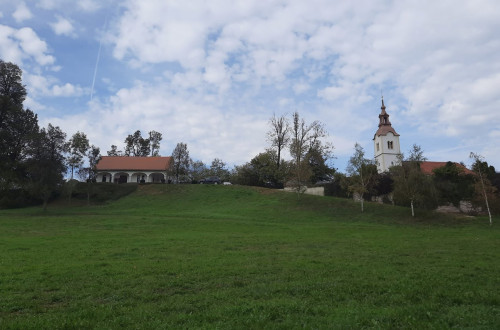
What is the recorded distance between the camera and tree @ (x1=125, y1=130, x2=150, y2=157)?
9681 centimetres

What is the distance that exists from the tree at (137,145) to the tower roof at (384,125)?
63.2 meters

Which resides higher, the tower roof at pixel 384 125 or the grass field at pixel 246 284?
the tower roof at pixel 384 125

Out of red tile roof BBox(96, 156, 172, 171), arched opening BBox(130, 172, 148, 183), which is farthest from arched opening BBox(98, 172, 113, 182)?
arched opening BBox(130, 172, 148, 183)

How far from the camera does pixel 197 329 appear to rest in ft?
18.4

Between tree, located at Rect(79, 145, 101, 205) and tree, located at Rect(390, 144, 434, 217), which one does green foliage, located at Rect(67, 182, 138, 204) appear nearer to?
tree, located at Rect(79, 145, 101, 205)

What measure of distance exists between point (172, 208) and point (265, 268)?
35.5 meters

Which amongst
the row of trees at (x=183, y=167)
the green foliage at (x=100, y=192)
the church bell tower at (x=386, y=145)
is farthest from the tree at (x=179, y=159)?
the church bell tower at (x=386, y=145)

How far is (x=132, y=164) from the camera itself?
82312 millimetres

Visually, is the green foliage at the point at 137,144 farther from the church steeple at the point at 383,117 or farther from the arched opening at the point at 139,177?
the church steeple at the point at 383,117

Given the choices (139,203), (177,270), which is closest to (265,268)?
(177,270)

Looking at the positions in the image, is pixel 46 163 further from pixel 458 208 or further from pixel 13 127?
pixel 458 208

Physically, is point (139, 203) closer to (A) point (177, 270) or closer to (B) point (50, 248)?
(B) point (50, 248)

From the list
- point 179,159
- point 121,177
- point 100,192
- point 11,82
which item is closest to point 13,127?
point 11,82

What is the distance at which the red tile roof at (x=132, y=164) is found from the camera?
265 feet
